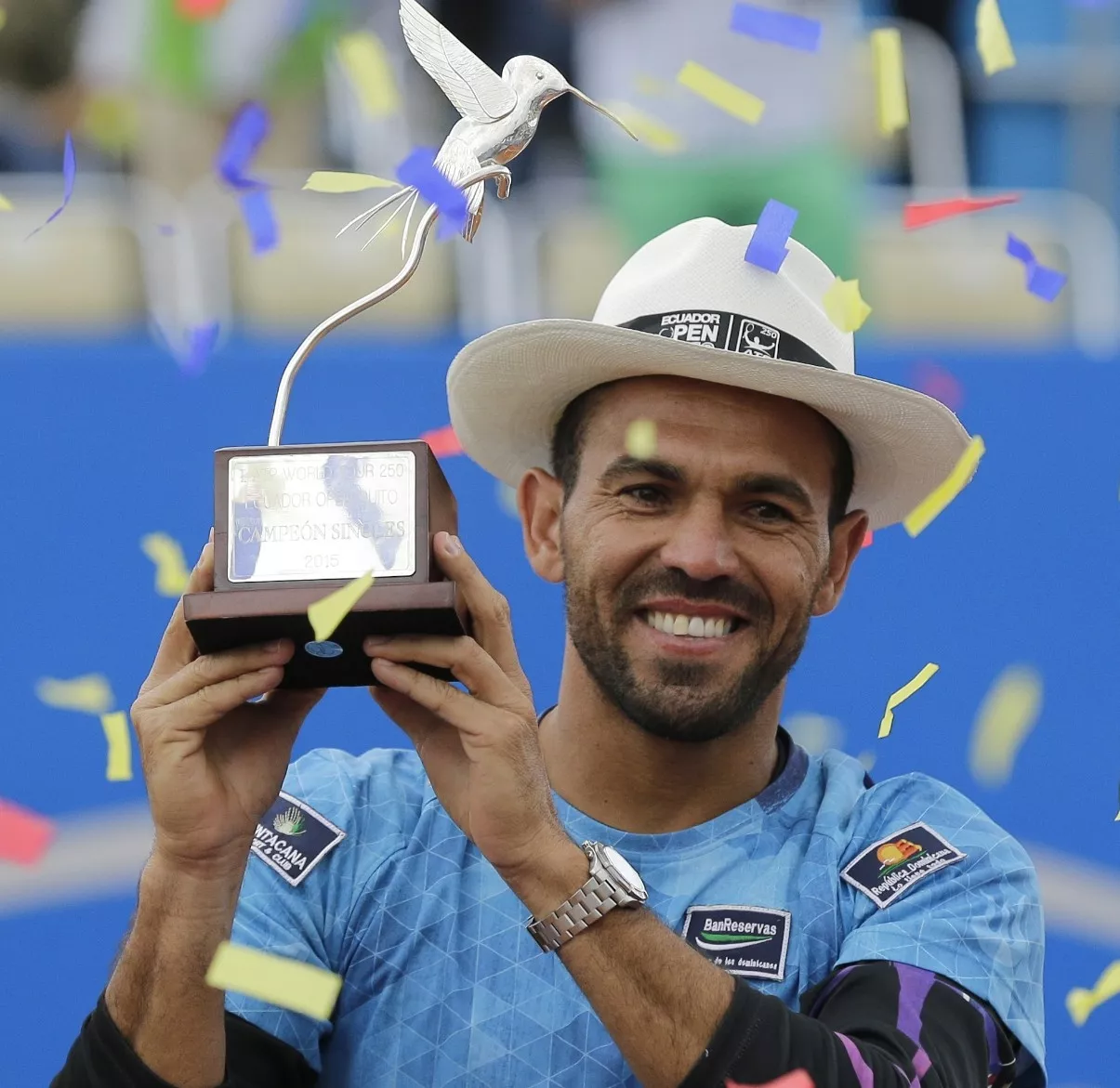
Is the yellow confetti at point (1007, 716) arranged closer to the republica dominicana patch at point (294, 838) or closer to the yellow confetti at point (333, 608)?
the republica dominicana patch at point (294, 838)

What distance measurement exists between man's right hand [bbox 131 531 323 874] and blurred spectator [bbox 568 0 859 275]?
2.19 metres

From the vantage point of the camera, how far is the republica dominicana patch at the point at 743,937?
9.21ft

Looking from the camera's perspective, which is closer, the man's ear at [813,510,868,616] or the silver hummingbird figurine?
the silver hummingbird figurine

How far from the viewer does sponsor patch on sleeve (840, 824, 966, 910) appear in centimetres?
283

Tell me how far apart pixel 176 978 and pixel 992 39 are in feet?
10.8

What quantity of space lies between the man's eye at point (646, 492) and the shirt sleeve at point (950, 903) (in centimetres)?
53

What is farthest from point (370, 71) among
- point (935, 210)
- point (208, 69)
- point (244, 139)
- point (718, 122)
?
point (935, 210)

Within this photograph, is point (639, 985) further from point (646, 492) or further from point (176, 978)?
point (646, 492)

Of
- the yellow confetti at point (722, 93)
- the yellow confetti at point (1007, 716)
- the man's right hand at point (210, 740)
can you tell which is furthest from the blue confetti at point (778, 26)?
the man's right hand at point (210, 740)

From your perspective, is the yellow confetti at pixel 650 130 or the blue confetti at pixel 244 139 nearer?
the blue confetti at pixel 244 139

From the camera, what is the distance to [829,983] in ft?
8.93

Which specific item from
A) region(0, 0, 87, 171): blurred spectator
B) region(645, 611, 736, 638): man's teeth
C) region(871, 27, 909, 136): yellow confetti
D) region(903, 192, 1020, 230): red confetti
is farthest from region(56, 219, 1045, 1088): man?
region(0, 0, 87, 171): blurred spectator

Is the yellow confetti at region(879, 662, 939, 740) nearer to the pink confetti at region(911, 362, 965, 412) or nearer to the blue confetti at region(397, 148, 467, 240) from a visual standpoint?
the pink confetti at region(911, 362, 965, 412)

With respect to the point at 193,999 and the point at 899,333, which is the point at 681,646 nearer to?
the point at 193,999
